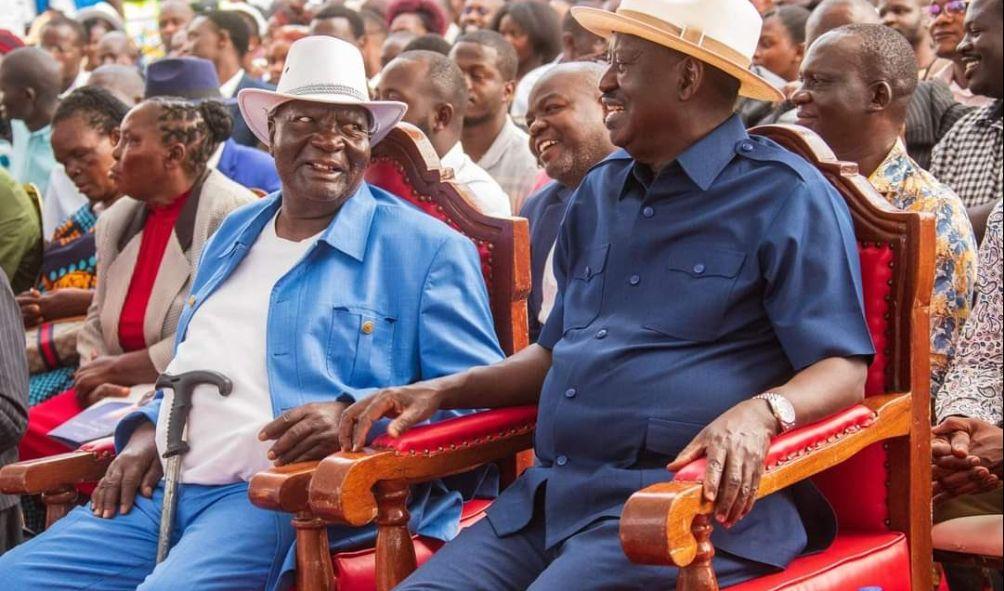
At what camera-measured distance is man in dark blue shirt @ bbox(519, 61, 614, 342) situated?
4.09 metres

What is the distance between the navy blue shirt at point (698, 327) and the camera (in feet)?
8.14

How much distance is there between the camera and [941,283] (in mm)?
3227

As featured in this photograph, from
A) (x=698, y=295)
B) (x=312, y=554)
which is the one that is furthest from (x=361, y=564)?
(x=698, y=295)

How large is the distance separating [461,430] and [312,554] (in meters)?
0.40

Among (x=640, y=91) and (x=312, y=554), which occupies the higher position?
(x=640, y=91)

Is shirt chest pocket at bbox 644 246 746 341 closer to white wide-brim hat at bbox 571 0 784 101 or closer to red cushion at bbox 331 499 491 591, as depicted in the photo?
white wide-brim hat at bbox 571 0 784 101

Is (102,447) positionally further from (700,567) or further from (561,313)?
(700,567)

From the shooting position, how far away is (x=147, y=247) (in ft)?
14.4

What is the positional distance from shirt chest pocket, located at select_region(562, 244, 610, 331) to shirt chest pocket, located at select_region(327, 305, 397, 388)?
19.2 inches

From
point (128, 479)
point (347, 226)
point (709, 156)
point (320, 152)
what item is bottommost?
point (128, 479)

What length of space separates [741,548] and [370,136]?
1507 millimetres

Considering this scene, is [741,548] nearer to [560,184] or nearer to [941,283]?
[941,283]

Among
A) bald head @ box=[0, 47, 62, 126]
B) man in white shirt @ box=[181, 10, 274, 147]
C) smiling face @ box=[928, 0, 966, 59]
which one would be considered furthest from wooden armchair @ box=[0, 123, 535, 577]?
man in white shirt @ box=[181, 10, 274, 147]

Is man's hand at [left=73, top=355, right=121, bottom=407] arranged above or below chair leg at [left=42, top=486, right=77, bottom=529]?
below
